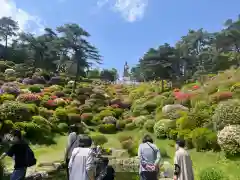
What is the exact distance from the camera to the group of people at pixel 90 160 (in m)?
4.88

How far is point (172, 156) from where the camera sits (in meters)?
15.4

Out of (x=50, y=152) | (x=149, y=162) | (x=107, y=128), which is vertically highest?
(x=107, y=128)

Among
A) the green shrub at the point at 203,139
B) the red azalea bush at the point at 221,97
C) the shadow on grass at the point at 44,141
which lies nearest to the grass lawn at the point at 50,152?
the shadow on grass at the point at 44,141

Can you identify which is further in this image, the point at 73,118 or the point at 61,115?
the point at 73,118

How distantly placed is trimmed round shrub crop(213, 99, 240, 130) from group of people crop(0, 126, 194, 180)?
339 inches

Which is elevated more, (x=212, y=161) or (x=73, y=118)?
(x=73, y=118)

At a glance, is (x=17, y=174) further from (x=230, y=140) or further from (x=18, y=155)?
(x=230, y=140)

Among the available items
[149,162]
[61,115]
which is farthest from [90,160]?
[61,115]

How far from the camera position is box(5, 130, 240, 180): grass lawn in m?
11.3

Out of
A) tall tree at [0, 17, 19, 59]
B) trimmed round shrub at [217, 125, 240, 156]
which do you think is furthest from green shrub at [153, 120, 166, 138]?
tall tree at [0, 17, 19, 59]

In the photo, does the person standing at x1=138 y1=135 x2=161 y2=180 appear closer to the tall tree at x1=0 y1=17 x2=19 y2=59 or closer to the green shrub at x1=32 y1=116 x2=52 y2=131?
the green shrub at x1=32 y1=116 x2=52 y2=131

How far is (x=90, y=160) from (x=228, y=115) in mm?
11018

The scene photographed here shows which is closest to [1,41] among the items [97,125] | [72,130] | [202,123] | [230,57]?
[97,125]

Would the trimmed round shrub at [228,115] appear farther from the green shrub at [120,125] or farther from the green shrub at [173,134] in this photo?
the green shrub at [120,125]
